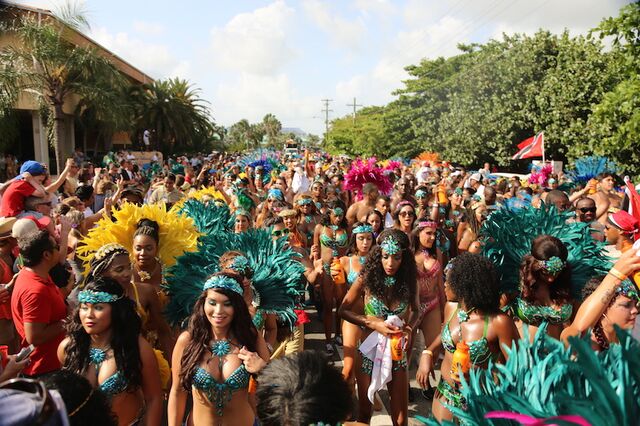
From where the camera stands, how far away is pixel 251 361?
307 centimetres

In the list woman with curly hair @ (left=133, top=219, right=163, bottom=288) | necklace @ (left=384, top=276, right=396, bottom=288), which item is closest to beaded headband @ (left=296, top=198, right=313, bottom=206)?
woman with curly hair @ (left=133, top=219, right=163, bottom=288)

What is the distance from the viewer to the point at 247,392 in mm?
3262

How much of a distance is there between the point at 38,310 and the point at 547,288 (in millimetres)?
3577

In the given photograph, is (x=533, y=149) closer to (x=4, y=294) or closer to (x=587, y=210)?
(x=587, y=210)

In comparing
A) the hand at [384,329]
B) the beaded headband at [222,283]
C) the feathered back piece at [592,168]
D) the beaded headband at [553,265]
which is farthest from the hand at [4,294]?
the feathered back piece at [592,168]

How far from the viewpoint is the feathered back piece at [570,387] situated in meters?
1.58

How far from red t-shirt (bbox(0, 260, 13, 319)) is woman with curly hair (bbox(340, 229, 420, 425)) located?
2.78m

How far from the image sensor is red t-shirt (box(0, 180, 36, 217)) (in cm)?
611

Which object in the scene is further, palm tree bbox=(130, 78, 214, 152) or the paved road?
palm tree bbox=(130, 78, 214, 152)

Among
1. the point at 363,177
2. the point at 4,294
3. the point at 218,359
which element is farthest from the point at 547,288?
the point at 363,177

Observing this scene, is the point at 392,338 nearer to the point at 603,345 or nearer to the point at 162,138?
the point at 603,345

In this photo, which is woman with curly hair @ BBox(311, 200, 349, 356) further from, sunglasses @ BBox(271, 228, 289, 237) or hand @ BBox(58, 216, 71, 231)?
hand @ BBox(58, 216, 71, 231)

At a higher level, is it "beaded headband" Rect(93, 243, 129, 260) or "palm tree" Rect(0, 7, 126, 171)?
"palm tree" Rect(0, 7, 126, 171)

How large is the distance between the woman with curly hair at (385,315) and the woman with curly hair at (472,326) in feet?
1.95
